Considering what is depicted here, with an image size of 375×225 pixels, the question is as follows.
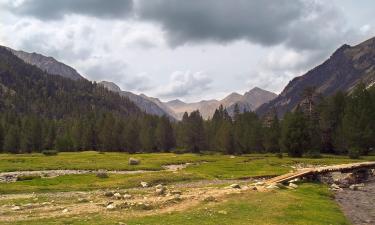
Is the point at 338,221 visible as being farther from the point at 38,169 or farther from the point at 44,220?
the point at 38,169

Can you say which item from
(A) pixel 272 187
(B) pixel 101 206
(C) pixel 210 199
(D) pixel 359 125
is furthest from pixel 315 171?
(D) pixel 359 125

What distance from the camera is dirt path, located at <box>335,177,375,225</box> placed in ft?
124

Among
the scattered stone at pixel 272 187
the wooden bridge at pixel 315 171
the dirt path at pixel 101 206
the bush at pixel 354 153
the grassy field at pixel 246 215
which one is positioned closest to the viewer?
the grassy field at pixel 246 215

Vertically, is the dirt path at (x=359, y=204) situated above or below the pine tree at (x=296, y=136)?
below

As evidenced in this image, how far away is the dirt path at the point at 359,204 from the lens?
1482 inches

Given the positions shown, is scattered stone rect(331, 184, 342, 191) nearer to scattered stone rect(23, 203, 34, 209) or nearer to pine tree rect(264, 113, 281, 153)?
scattered stone rect(23, 203, 34, 209)

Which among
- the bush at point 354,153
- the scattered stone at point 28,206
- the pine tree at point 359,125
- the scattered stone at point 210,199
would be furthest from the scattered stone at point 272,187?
the pine tree at point 359,125

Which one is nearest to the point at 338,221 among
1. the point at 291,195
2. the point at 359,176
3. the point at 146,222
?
the point at 291,195

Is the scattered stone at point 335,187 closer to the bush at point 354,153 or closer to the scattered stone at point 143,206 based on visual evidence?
the scattered stone at point 143,206

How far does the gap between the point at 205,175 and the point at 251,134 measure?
8993 centimetres

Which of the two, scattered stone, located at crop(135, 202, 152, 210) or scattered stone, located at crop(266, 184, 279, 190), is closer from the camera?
scattered stone, located at crop(135, 202, 152, 210)

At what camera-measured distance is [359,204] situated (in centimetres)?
4606

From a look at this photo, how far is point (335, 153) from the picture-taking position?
140 metres

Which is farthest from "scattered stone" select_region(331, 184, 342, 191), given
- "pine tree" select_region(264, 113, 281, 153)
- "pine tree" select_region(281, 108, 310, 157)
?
"pine tree" select_region(264, 113, 281, 153)
